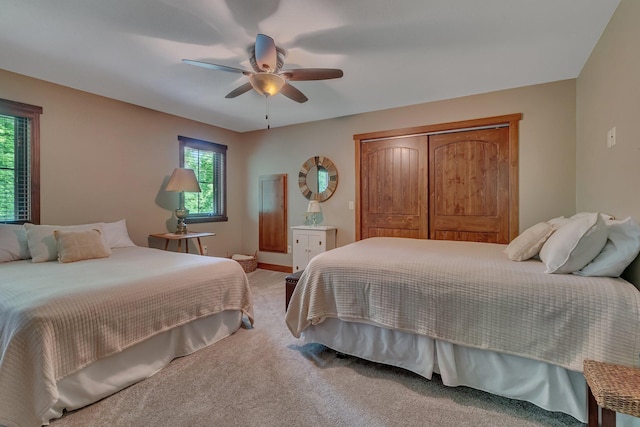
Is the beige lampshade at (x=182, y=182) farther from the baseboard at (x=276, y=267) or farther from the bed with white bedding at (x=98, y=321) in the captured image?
the baseboard at (x=276, y=267)

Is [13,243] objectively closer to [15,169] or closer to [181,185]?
[15,169]

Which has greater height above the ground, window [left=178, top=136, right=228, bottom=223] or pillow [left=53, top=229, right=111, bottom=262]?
window [left=178, top=136, right=228, bottom=223]

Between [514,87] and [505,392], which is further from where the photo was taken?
[514,87]

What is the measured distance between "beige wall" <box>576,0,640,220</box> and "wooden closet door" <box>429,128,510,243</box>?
715 mm

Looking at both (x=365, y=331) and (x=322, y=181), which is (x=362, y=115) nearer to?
(x=322, y=181)

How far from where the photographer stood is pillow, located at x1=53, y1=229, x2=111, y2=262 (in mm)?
2594

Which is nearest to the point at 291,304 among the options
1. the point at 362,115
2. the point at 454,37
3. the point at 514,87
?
the point at 454,37

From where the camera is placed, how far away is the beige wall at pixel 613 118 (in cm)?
176

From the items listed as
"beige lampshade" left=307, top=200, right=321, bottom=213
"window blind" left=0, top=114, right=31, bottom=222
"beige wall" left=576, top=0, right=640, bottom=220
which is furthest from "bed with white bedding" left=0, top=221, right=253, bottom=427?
"beige wall" left=576, top=0, right=640, bottom=220

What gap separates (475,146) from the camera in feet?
11.6

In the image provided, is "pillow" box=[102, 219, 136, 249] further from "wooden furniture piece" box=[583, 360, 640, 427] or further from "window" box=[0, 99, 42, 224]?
"wooden furniture piece" box=[583, 360, 640, 427]

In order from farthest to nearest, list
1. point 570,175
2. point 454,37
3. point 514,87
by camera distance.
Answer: point 514,87 → point 570,175 → point 454,37

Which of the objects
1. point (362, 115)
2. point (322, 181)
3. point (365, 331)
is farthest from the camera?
point (322, 181)

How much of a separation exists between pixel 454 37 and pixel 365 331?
2.32 m
